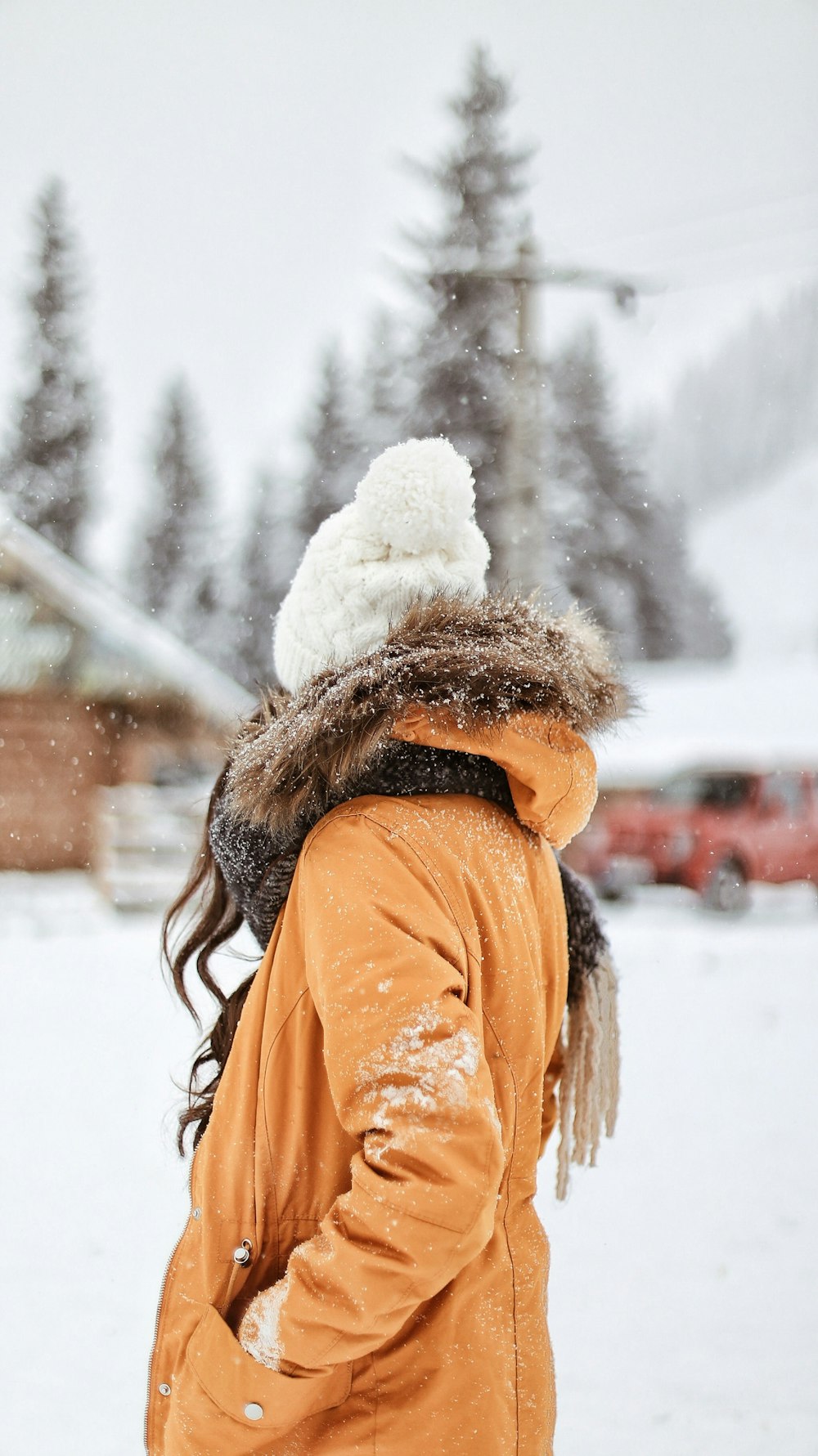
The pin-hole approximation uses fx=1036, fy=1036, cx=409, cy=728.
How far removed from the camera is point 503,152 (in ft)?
51.8

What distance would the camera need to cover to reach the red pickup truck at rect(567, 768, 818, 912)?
40.6 feet

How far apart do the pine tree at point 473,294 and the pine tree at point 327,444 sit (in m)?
2.89

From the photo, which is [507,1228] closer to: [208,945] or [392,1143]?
[392,1143]

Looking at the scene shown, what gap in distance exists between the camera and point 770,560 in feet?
133

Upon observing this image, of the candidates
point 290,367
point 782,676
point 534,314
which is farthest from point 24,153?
point 782,676

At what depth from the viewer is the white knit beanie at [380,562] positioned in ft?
4.53

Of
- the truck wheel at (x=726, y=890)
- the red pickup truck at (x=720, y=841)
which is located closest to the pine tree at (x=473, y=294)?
the red pickup truck at (x=720, y=841)

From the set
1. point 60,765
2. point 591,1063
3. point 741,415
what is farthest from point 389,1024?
point 741,415

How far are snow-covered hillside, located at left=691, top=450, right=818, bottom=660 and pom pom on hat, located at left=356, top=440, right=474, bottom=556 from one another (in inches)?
1206

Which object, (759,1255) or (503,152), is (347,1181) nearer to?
(759,1255)

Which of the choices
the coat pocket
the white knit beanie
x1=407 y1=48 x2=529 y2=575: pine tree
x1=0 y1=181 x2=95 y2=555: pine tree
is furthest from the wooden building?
the coat pocket

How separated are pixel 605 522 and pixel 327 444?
665cm

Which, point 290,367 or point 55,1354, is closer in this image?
point 55,1354

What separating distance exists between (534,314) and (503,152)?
9465 mm
